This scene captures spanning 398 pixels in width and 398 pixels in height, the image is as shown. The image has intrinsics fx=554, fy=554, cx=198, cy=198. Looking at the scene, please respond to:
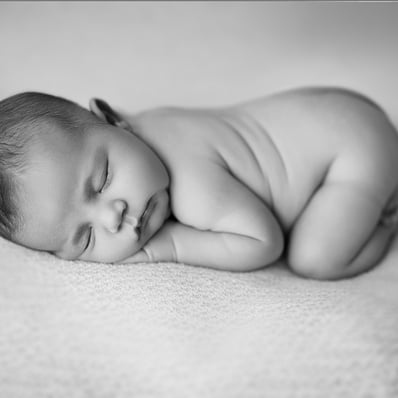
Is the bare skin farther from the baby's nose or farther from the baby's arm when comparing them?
the baby's nose

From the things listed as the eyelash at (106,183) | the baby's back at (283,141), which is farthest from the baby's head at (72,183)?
the baby's back at (283,141)

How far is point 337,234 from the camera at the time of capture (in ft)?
4.12

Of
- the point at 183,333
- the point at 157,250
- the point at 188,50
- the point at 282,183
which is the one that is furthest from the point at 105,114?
the point at 188,50

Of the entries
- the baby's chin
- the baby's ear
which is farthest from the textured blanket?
the baby's ear

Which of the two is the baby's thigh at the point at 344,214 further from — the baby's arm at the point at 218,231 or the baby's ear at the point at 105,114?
Answer: the baby's ear at the point at 105,114

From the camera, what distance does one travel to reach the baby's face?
108 centimetres

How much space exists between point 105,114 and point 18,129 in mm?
250

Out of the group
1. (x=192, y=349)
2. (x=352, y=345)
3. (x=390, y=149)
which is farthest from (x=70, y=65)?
(x=352, y=345)

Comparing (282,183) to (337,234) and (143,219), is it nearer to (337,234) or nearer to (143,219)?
(337,234)

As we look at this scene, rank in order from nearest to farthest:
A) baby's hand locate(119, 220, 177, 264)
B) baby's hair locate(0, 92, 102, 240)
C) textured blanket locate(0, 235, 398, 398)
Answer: textured blanket locate(0, 235, 398, 398)
baby's hair locate(0, 92, 102, 240)
baby's hand locate(119, 220, 177, 264)

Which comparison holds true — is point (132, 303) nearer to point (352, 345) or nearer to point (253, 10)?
point (352, 345)

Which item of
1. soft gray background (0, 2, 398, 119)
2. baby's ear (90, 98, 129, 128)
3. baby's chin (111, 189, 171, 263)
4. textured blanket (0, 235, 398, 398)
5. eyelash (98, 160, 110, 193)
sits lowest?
textured blanket (0, 235, 398, 398)

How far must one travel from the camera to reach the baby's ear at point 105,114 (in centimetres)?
128

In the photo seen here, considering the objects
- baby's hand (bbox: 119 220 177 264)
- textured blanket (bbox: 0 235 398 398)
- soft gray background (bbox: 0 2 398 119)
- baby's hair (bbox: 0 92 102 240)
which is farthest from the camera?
soft gray background (bbox: 0 2 398 119)
